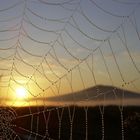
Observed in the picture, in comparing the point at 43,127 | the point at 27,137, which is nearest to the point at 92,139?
the point at 43,127

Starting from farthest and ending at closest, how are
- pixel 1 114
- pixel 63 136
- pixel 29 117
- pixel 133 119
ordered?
pixel 133 119 → pixel 63 136 → pixel 29 117 → pixel 1 114

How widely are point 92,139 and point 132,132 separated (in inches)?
50.3

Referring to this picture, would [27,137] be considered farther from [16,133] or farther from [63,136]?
[63,136]

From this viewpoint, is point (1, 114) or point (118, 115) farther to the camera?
point (118, 115)

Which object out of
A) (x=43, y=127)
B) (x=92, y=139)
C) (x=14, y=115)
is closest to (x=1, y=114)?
(x=14, y=115)

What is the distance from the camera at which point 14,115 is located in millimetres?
8711

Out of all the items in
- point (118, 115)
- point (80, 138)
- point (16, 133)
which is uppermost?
point (118, 115)

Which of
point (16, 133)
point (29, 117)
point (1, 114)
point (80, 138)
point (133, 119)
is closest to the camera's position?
point (16, 133)

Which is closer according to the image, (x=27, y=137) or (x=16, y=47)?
(x=27, y=137)

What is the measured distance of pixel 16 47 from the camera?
956cm

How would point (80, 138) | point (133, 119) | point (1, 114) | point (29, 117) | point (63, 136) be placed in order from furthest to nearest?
point (133, 119)
point (80, 138)
point (63, 136)
point (29, 117)
point (1, 114)

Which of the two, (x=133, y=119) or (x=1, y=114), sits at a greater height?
(x=133, y=119)

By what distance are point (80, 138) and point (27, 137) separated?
3488 millimetres

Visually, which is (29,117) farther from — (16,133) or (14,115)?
(16,133)
